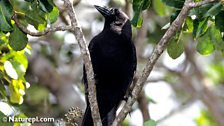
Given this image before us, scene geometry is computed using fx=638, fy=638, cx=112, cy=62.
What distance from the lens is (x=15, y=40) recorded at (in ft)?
11.3

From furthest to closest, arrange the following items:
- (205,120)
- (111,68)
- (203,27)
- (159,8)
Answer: (205,120) → (159,8) → (111,68) → (203,27)

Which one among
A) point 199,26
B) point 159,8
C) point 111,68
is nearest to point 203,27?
point 199,26

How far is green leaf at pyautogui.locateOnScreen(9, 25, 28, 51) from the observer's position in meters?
3.45

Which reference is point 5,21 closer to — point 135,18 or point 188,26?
point 135,18

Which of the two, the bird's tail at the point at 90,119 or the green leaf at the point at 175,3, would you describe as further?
the bird's tail at the point at 90,119

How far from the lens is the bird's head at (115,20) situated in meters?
4.26

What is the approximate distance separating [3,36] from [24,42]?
7.7 inches

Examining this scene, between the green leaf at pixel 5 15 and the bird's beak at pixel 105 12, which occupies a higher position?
the green leaf at pixel 5 15

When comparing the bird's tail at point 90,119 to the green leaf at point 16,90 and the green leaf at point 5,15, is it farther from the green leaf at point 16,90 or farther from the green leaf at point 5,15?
the green leaf at point 5,15

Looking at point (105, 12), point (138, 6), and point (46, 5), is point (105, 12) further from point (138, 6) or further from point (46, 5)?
point (46, 5)

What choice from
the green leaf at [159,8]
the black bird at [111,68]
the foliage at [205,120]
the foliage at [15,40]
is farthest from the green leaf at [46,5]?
the foliage at [205,120]

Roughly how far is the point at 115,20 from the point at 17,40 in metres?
1.09

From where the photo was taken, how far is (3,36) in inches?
142

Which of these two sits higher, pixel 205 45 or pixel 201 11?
pixel 201 11
